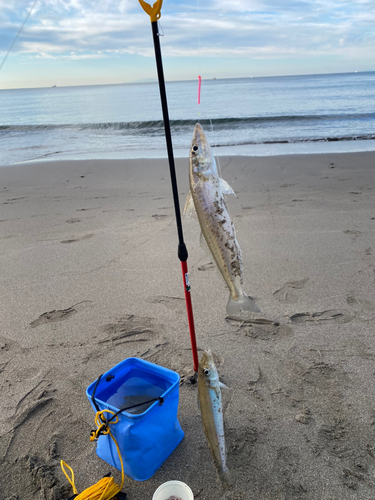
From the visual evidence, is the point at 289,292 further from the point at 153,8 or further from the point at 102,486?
the point at 153,8

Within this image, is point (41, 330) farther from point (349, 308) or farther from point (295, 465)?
point (349, 308)

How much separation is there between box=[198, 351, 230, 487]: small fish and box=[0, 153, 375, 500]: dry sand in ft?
0.84

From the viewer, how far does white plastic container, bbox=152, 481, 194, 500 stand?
2.05m

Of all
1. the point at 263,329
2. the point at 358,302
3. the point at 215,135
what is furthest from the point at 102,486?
the point at 215,135

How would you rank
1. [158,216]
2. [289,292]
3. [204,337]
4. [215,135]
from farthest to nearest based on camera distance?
[215,135] → [158,216] → [289,292] → [204,337]

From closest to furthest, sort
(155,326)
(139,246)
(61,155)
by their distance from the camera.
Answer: (155,326)
(139,246)
(61,155)

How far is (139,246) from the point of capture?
575 centimetres

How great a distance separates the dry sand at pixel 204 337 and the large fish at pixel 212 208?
52.9 inches

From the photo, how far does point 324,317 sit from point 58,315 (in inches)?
116

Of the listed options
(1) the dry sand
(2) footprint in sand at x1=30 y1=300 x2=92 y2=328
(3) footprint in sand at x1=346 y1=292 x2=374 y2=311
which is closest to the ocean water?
(1) the dry sand

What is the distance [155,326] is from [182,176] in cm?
673

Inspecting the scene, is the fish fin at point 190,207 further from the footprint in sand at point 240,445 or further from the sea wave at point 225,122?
the sea wave at point 225,122

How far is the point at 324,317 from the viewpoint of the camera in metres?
3.84

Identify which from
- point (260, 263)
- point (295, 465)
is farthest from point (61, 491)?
point (260, 263)
